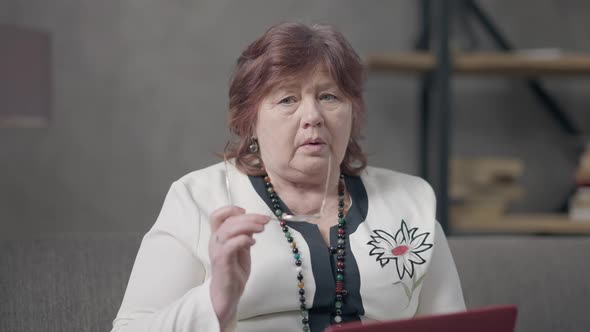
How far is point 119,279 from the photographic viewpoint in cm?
153

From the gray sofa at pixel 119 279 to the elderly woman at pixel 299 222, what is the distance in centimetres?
26

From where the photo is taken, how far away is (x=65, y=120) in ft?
9.49

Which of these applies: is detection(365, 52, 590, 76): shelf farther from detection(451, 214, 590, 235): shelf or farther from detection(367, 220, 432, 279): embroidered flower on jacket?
detection(367, 220, 432, 279): embroidered flower on jacket

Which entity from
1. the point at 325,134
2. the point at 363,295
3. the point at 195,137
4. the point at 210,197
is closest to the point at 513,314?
the point at 363,295

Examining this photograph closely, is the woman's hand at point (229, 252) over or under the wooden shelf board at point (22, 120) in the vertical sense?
under

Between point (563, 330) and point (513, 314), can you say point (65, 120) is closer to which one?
point (563, 330)

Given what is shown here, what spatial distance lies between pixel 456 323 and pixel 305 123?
46 cm

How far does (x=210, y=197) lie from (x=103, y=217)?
1726 millimetres

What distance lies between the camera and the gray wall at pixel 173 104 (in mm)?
2885

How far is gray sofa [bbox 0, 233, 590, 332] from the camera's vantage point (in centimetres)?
146

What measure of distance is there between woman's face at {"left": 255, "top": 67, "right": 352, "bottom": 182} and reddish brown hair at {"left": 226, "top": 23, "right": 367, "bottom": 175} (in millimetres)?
17

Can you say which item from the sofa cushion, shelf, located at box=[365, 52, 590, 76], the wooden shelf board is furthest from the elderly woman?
shelf, located at box=[365, 52, 590, 76]

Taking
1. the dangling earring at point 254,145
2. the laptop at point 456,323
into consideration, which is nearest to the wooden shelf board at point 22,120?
the dangling earring at point 254,145

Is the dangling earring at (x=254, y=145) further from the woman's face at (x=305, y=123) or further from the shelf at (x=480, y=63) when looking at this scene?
the shelf at (x=480, y=63)
